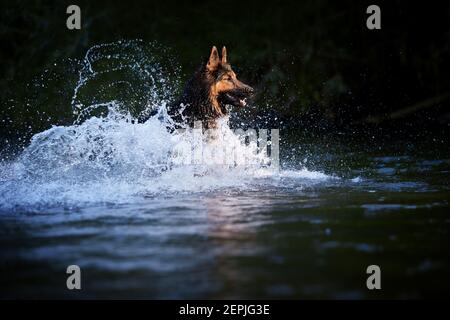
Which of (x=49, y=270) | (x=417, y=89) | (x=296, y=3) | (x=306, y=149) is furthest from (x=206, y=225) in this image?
(x=296, y=3)

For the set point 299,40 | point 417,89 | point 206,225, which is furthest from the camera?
point 299,40

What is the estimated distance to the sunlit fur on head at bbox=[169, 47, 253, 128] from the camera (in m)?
8.81

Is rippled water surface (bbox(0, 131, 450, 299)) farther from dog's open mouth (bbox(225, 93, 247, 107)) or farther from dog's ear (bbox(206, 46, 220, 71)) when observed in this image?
dog's ear (bbox(206, 46, 220, 71))

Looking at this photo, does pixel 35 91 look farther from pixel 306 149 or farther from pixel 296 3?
pixel 306 149

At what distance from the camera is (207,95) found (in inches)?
349

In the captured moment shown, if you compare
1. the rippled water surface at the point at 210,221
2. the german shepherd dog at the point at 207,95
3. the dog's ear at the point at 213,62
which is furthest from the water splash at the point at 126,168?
the dog's ear at the point at 213,62

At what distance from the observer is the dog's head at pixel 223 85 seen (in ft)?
29.2

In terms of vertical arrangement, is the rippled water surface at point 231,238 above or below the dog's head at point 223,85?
below

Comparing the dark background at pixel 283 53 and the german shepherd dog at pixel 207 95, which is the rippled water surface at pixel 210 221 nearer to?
the german shepherd dog at pixel 207 95

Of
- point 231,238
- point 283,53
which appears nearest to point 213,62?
point 231,238

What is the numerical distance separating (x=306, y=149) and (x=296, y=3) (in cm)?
518

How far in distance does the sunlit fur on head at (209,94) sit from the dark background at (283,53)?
522cm

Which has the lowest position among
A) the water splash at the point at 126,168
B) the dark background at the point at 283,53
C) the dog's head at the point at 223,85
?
the water splash at the point at 126,168
